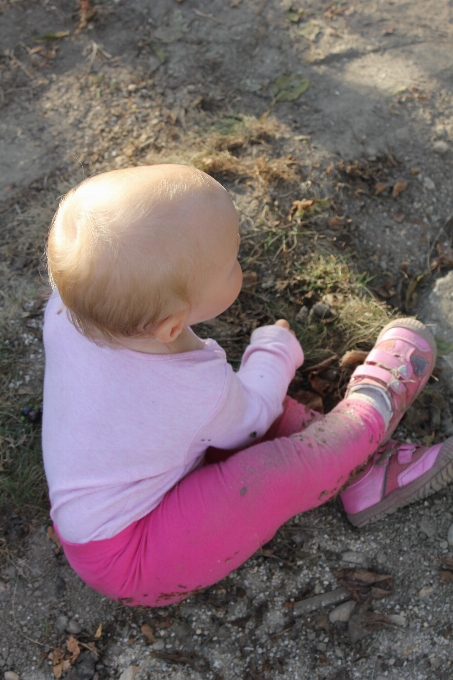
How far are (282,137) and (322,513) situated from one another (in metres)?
1.86

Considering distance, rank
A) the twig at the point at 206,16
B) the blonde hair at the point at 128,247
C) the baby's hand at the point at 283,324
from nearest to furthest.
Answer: the blonde hair at the point at 128,247 < the baby's hand at the point at 283,324 < the twig at the point at 206,16

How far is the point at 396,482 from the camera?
222 centimetres

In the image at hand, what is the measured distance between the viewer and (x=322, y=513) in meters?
2.27

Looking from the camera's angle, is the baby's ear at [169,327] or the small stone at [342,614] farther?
the small stone at [342,614]

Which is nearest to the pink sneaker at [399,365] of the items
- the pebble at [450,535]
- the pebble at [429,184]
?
the pebble at [450,535]

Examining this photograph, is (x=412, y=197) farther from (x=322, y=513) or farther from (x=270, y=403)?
(x=322, y=513)

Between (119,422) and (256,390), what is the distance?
0.58m

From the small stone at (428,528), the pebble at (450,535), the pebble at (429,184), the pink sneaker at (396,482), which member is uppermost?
the pebble at (429,184)

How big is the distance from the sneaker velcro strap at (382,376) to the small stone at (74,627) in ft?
4.53

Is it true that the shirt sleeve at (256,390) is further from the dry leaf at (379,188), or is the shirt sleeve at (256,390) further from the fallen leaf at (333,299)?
the dry leaf at (379,188)

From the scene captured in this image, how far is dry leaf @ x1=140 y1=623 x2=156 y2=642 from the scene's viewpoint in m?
2.06

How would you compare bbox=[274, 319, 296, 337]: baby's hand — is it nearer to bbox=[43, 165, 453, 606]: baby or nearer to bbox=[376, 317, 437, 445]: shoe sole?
bbox=[43, 165, 453, 606]: baby

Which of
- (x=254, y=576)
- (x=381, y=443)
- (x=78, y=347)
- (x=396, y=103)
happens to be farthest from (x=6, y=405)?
(x=396, y=103)

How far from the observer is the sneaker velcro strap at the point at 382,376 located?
229cm
